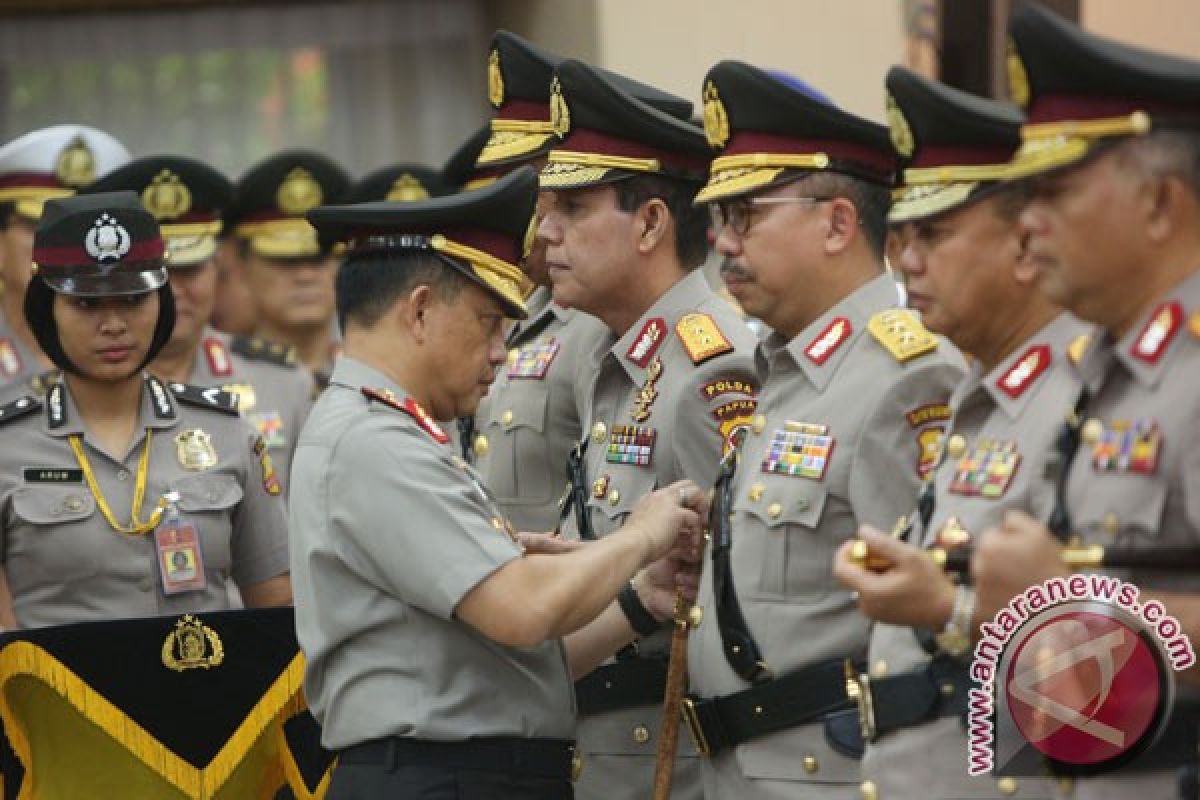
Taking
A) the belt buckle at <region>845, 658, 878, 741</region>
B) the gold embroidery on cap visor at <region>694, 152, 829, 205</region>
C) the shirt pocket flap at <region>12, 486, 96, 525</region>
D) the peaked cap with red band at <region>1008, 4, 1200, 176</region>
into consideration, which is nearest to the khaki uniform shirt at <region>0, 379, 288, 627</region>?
the shirt pocket flap at <region>12, 486, 96, 525</region>

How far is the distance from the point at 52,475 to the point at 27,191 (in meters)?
2.28

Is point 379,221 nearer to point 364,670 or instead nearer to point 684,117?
point 364,670

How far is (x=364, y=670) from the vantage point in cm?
404

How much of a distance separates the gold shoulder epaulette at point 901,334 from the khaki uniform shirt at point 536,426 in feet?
4.14

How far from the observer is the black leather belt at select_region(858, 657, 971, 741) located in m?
3.68

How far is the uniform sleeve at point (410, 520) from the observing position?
392cm

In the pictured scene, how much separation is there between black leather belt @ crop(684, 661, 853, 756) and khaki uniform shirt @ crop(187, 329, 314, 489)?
3233 mm

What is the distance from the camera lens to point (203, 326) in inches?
287

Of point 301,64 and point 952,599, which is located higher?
point 952,599

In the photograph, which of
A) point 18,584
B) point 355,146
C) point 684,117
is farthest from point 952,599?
point 355,146

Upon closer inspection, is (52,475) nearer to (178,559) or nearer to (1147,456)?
(178,559)

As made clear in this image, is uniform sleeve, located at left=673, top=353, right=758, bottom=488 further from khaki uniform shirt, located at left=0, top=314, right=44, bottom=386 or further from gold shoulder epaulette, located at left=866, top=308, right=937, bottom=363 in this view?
khaki uniform shirt, located at left=0, top=314, right=44, bottom=386

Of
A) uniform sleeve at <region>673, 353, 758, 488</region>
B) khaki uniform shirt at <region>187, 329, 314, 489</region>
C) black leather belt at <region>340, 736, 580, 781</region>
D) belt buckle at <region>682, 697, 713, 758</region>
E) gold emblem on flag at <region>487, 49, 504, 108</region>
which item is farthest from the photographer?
khaki uniform shirt at <region>187, 329, 314, 489</region>

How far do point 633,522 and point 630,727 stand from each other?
2.82 feet
